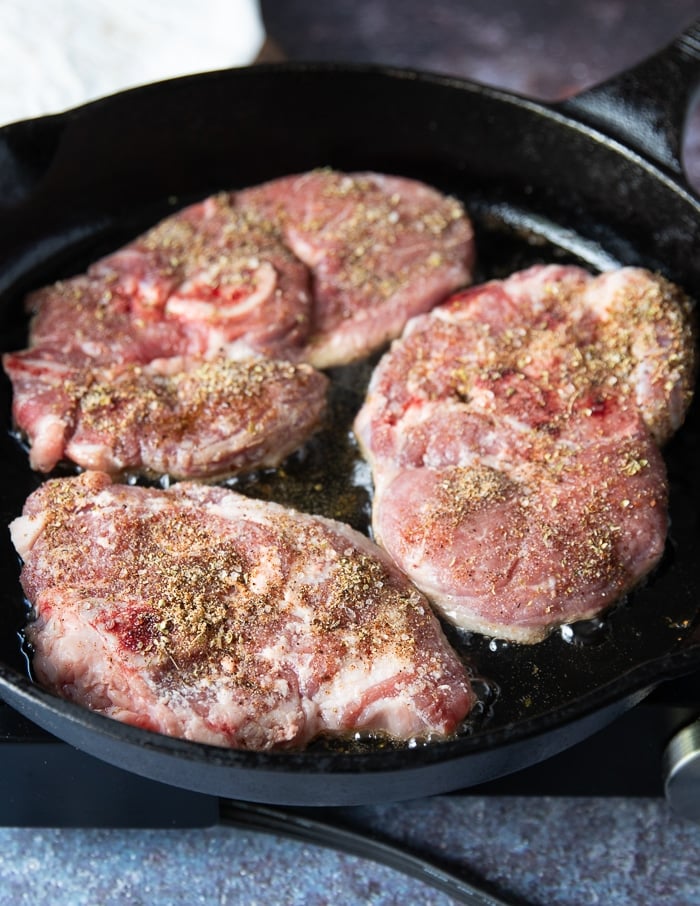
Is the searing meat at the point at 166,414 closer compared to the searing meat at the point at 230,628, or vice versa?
the searing meat at the point at 230,628

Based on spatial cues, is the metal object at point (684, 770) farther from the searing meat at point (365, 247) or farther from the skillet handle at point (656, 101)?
the skillet handle at point (656, 101)

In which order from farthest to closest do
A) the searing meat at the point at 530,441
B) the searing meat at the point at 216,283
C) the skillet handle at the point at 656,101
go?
the skillet handle at the point at 656,101 < the searing meat at the point at 216,283 < the searing meat at the point at 530,441

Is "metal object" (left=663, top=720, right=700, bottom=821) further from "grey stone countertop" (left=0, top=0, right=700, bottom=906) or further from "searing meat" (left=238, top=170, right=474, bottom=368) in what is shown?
"searing meat" (left=238, top=170, right=474, bottom=368)

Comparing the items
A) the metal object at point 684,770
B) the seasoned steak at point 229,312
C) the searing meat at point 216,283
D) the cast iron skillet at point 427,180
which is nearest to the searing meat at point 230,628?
the cast iron skillet at point 427,180

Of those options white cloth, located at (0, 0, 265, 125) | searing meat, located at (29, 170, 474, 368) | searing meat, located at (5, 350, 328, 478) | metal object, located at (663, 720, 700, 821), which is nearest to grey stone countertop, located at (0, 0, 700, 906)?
metal object, located at (663, 720, 700, 821)

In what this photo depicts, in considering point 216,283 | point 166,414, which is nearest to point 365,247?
point 216,283

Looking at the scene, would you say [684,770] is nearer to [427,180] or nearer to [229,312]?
[229,312]
